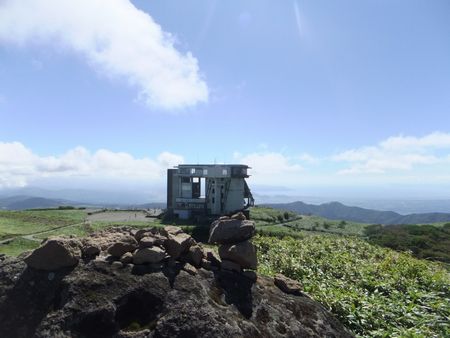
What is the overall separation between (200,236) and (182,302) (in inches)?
1318

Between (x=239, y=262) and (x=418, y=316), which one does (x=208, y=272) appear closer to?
(x=239, y=262)

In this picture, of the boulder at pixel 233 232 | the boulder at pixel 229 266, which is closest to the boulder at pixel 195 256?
the boulder at pixel 229 266

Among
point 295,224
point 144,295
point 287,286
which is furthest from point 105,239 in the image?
point 295,224

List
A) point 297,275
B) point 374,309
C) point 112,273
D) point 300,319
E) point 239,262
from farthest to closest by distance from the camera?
point 297,275 → point 374,309 → point 239,262 → point 300,319 → point 112,273

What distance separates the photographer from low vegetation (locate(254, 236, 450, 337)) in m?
7.43

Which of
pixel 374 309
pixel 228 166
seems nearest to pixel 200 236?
pixel 228 166

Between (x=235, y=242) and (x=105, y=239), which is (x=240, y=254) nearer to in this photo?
(x=235, y=242)

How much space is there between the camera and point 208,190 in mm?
64750

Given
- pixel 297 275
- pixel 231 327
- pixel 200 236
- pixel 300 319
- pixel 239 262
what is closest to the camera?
pixel 231 327

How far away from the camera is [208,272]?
6.78m

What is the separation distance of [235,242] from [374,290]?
4.92 m

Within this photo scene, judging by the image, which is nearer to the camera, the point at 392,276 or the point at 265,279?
the point at 265,279

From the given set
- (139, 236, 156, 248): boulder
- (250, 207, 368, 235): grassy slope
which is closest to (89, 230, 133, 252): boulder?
(139, 236, 156, 248): boulder

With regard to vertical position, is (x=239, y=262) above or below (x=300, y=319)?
above
